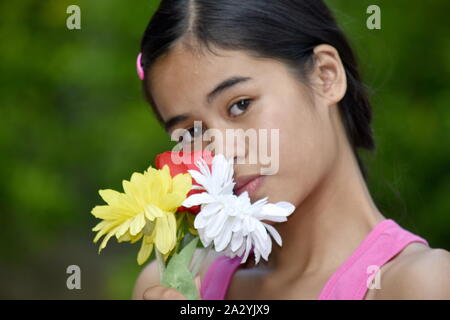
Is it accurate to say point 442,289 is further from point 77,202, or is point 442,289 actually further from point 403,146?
point 77,202

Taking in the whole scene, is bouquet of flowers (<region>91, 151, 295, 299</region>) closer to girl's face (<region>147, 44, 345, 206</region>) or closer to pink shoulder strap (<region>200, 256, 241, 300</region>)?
girl's face (<region>147, 44, 345, 206</region>)

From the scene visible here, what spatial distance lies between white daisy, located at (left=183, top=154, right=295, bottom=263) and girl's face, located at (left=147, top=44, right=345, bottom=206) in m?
0.19

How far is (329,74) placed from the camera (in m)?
1.88

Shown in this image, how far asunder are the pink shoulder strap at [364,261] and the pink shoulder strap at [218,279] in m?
0.35

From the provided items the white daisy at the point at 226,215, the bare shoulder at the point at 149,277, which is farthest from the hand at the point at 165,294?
the bare shoulder at the point at 149,277

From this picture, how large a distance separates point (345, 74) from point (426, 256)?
0.51 metres

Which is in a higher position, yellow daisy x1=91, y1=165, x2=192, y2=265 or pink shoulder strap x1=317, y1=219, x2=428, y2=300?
yellow daisy x1=91, y1=165, x2=192, y2=265

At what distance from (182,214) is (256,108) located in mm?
323

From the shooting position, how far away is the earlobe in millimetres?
1866

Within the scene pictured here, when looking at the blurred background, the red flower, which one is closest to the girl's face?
the red flower

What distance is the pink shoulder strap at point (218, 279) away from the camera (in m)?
2.00

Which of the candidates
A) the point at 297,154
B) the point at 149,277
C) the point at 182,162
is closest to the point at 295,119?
the point at 297,154

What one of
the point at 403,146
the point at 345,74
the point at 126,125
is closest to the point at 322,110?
the point at 345,74

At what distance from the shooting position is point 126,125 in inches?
127
